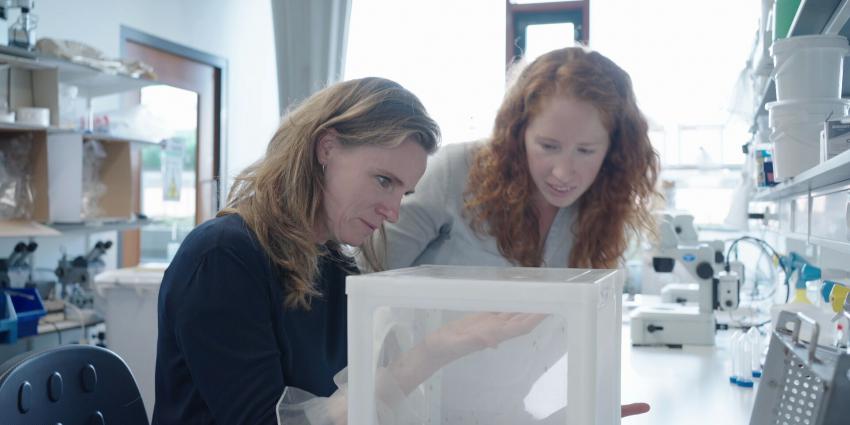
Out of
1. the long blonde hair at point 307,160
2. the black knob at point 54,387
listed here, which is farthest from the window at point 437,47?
the black knob at point 54,387

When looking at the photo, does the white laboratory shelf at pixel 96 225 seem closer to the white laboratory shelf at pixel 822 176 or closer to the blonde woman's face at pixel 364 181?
the blonde woman's face at pixel 364 181

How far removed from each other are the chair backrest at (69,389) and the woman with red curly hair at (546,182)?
1.73 feet

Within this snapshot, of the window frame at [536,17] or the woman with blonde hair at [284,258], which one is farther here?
the window frame at [536,17]

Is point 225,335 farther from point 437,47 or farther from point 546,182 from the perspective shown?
point 437,47

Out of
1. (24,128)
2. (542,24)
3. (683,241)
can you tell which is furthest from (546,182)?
(542,24)

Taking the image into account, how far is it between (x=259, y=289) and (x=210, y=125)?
144 inches

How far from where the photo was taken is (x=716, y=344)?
96.8 inches

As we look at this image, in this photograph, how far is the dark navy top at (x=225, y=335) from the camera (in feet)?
3.14

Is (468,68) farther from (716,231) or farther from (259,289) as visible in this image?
(259,289)

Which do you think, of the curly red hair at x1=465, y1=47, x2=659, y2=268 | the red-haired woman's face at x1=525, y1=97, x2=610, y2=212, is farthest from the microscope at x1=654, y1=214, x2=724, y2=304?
the red-haired woman's face at x1=525, y1=97, x2=610, y2=212

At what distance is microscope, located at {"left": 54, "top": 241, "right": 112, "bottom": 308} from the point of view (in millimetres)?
3061

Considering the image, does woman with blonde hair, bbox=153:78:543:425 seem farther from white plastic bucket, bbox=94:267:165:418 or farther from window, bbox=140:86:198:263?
window, bbox=140:86:198:263

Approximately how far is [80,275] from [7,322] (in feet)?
1.76

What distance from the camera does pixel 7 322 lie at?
254 cm
